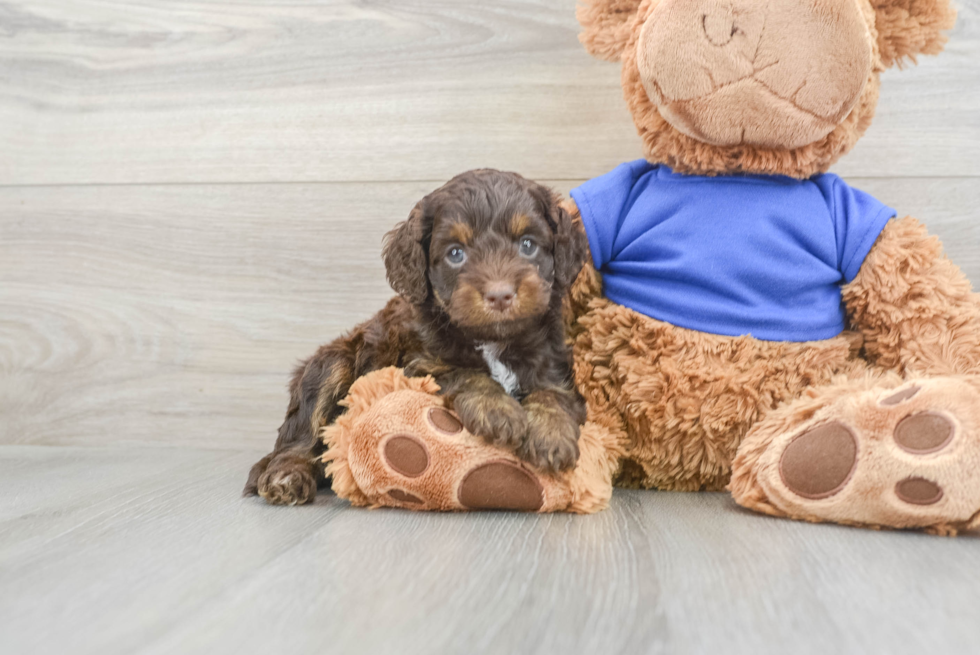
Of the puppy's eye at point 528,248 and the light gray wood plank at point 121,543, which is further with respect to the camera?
the puppy's eye at point 528,248

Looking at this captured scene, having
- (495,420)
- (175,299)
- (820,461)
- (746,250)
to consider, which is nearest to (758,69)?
(746,250)

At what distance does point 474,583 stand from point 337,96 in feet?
6.16

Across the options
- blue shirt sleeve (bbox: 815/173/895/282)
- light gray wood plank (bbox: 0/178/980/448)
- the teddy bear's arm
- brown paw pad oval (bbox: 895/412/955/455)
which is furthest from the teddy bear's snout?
light gray wood plank (bbox: 0/178/980/448)

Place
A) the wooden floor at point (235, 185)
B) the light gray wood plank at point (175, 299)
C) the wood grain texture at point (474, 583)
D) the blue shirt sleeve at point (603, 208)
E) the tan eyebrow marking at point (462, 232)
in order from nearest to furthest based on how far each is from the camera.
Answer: the wood grain texture at point (474, 583)
the tan eyebrow marking at point (462, 232)
the blue shirt sleeve at point (603, 208)
the wooden floor at point (235, 185)
the light gray wood plank at point (175, 299)

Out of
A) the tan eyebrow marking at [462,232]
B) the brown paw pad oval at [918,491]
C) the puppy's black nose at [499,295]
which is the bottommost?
the brown paw pad oval at [918,491]

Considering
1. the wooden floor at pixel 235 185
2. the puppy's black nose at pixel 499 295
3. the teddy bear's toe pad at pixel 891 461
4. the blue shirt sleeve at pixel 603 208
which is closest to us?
the teddy bear's toe pad at pixel 891 461

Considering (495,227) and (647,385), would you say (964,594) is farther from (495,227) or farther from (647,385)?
(495,227)

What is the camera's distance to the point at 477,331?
1733 millimetres

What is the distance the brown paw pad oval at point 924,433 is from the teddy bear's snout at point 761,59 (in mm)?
699

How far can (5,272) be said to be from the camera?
→ 274 centimetres

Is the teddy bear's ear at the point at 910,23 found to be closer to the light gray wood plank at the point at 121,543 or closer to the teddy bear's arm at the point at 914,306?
the teddy bear's arm at the point at 914,306

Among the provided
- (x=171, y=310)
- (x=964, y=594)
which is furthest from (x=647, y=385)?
(x=171, y=310)

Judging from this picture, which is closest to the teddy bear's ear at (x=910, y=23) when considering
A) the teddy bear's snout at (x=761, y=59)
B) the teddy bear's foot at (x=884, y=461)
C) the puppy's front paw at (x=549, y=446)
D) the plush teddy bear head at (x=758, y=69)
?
the plush teddy bear head at (x=758, y=69)

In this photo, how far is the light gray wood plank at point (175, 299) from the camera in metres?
2.58
